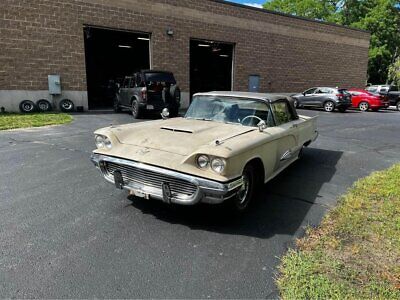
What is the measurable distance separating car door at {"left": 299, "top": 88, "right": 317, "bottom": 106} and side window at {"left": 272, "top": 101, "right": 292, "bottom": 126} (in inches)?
599

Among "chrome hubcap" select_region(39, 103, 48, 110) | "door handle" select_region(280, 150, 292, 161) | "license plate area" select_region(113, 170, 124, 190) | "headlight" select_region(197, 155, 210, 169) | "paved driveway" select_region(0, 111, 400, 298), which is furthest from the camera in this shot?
"chrome hubcap" select_region(39, 103, 48, 110)

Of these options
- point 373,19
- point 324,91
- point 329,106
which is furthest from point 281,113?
point 373,19

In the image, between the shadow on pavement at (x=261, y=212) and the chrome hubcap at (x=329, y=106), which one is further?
the chrome hubcap at (x=329, y=106)

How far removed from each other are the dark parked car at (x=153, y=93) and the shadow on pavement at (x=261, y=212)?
7738 millimetres

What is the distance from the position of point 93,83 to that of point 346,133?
18140 millimetres

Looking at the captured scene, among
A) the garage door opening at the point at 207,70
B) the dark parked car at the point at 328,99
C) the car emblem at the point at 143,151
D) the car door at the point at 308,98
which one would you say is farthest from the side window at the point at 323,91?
the car emblem at the point at 143,151

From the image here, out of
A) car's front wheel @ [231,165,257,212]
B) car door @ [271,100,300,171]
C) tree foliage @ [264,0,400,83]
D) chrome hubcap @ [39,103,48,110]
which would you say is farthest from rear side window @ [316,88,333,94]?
tree foliage @ [264,0,400,83]

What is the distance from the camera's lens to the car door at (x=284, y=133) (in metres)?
4.78

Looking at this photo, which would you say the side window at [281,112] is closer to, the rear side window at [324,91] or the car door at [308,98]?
the rear side window at [324,91]

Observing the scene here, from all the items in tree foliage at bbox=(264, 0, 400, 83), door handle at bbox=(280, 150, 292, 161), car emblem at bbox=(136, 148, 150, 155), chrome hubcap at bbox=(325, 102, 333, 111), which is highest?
tree foliage at bbox=(264, 0, 400, 83)

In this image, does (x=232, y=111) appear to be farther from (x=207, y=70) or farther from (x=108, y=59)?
(x=207, y=70)

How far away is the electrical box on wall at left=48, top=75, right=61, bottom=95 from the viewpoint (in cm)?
1391

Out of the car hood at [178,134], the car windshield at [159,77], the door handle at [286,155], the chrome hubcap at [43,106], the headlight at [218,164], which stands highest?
the car windshield at [159,77]

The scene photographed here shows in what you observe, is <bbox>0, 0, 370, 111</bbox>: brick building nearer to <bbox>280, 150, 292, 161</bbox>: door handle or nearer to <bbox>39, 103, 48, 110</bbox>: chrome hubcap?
<bbox>39, 103, 48, 110</bbox>: chrome hubcap
